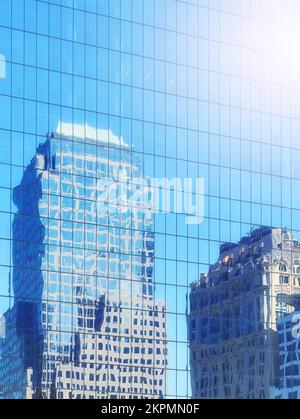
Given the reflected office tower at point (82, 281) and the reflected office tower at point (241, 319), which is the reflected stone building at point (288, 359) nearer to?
the reflected office tower at point (241, 319)

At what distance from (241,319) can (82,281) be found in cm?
1483

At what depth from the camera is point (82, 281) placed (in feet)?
276

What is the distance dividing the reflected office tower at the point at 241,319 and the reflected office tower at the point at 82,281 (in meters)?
4.62

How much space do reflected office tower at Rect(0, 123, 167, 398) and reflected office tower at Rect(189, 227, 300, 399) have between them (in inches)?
182

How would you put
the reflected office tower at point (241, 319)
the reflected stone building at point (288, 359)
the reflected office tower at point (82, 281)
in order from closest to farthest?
the reflected office tower at point (82, 281) → the reflected office tower at point (241, 319) → the reflected stone building at point (288, 359)

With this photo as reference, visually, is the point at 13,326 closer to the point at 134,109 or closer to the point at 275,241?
the point at 134,109

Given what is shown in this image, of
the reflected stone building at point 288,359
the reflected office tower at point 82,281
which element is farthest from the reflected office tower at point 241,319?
the reflected office tower at point 82,281

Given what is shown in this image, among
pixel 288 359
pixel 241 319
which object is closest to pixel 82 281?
pixel 241 319

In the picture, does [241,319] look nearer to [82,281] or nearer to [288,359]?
[288,359]

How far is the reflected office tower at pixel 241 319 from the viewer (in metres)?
90.7

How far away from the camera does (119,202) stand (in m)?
86.6
